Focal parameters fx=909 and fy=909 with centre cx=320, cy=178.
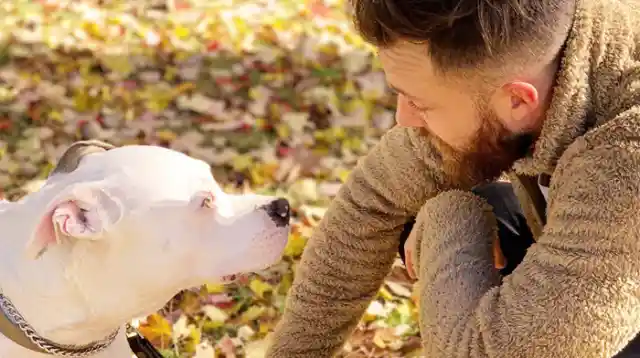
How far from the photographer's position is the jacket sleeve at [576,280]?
1.27 m

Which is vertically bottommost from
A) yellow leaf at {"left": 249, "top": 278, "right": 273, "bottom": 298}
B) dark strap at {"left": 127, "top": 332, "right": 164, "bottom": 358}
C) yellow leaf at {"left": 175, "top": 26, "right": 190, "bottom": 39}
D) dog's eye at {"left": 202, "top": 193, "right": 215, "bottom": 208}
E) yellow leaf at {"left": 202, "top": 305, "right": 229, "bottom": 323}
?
yellow leaf at {"left": 175, "top": 26, "right": 190, "bottom": 39}

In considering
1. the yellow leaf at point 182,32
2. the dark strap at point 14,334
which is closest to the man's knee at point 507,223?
the dark strap at point 14,334

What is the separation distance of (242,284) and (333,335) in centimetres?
50

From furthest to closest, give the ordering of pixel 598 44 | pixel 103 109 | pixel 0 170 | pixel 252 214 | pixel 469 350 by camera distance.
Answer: pixel 103 109 → pixel 0 170 → pixel 252 214 → pixel 469 350 → pixel 598 44

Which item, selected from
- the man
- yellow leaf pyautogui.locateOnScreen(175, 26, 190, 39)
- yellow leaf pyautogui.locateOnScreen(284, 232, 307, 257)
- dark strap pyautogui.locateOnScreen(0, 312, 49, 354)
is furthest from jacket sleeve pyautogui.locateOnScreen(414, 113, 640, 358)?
yellow leaf pyautogui.locateOnScreen(175, 26, 190, 39)

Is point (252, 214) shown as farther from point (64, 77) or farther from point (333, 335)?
point (64, 77)

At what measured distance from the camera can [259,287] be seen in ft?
7.34

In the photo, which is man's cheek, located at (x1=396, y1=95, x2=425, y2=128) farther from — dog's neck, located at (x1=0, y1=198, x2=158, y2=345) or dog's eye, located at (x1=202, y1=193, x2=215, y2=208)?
dog's neck, located at (x1=0, y1=198, x2=158, y2=345)

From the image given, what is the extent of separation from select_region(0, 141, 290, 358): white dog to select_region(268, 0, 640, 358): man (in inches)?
13.0

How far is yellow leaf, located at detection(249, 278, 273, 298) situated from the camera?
7.32 feet

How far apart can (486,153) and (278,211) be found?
1.19 feet

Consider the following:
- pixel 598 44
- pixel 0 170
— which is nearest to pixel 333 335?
pixel 598 44

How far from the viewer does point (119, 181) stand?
1.41 m

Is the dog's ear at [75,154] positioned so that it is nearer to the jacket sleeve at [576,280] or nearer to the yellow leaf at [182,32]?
the jacket sleeve at [576,280]
